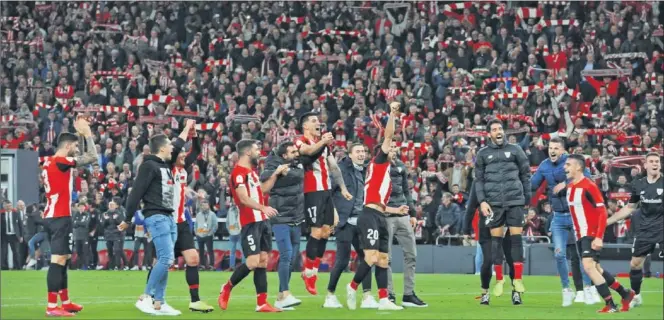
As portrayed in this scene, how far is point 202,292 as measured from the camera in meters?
21.4

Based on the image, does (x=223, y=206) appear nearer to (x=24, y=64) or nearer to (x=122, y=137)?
(x=122, y=137)

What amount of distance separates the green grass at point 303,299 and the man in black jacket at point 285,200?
26.5 inches

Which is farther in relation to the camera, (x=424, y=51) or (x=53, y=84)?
(x=53, y=84)

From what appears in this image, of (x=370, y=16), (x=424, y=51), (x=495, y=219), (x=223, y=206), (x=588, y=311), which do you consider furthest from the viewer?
(x=370, y=16)

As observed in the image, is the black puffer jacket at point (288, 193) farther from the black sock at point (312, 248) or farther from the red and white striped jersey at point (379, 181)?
the red and white striped jersey at point (379, 181)

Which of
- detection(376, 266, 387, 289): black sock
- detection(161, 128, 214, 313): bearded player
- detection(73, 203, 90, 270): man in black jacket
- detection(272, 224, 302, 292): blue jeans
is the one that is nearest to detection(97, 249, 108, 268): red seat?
detection(73, 203, 90, 270): man in black jacket

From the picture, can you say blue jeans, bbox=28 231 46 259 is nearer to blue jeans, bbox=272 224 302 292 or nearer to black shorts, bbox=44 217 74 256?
blue jeans, bbox=272 224 302 292

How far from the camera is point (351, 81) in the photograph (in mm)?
36719

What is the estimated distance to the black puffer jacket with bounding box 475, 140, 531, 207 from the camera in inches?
701

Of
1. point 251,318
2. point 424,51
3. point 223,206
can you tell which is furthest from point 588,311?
point 424,51

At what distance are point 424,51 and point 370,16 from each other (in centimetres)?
416

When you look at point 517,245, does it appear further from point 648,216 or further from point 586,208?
point 648,216

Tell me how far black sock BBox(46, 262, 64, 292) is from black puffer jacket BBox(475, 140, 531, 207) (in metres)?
5.90

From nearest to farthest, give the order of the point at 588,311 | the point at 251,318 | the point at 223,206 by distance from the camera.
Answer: the point at 251,318
the point at 588,311
the point at 223,206
